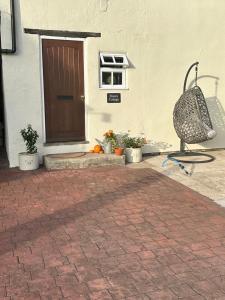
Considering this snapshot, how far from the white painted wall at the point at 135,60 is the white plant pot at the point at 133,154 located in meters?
0.64

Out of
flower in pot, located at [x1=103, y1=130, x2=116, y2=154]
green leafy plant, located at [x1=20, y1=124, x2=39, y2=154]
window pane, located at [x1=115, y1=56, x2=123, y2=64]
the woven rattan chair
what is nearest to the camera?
green leafy plant, located at [x1=20, y1=124, x2=39, y2=154]

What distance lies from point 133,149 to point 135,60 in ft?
6.53

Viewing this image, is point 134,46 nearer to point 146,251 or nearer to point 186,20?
point 186,20

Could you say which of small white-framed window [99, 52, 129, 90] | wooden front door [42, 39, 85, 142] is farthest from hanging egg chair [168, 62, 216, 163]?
wooden front door [42, 39, 85, 142]

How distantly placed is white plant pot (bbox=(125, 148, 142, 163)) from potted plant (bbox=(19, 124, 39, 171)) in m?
1.93

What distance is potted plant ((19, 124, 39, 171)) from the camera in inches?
263

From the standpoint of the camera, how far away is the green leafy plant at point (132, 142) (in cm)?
754

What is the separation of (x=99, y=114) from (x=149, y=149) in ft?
4.89

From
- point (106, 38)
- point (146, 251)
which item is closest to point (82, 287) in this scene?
point (146, 251)

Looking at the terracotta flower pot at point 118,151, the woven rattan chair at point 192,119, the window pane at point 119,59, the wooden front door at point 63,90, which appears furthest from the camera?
the window pane at point 119,59

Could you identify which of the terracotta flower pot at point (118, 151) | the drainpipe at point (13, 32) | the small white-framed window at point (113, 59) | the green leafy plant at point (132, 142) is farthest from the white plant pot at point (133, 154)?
the drainpipe at point (13, 32)

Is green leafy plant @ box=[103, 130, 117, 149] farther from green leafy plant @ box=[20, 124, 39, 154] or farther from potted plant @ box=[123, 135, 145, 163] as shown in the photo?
green leafy plant @ box=[20, 124, 39, 154]

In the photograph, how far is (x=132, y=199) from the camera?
5098 mm

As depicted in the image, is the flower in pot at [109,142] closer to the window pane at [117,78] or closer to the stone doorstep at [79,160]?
the stone doorstep at [79,160]
